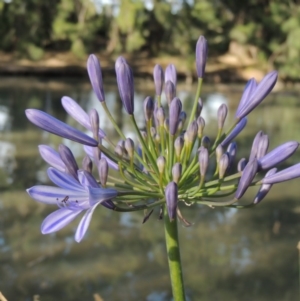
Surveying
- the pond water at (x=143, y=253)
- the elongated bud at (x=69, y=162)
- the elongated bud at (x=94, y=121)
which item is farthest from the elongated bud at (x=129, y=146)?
the pond water at (x=143, y=253)

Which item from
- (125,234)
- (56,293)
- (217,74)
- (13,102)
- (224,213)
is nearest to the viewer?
(56,293)

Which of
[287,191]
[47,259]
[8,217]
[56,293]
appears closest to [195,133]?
[56,293]

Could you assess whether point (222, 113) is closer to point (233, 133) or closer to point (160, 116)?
point (233, 133)

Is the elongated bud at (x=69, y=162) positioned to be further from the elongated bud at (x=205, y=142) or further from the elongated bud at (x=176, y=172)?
the elongated bud at (x=205, y=142)

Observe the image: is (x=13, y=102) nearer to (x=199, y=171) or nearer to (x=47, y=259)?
(x=47, y=259)

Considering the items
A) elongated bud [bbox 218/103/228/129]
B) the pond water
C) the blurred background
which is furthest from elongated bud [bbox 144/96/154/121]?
the pond water

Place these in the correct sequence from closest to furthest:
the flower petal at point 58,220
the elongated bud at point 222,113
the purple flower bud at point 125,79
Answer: the flower petal at point 58,220 → the purple flower bud at point 125,79 → the elongated bud at point 222,113

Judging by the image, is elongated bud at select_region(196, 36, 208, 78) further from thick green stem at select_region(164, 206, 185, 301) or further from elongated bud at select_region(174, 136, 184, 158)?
thick green stem at select_region(164, 206, 185, 301)
